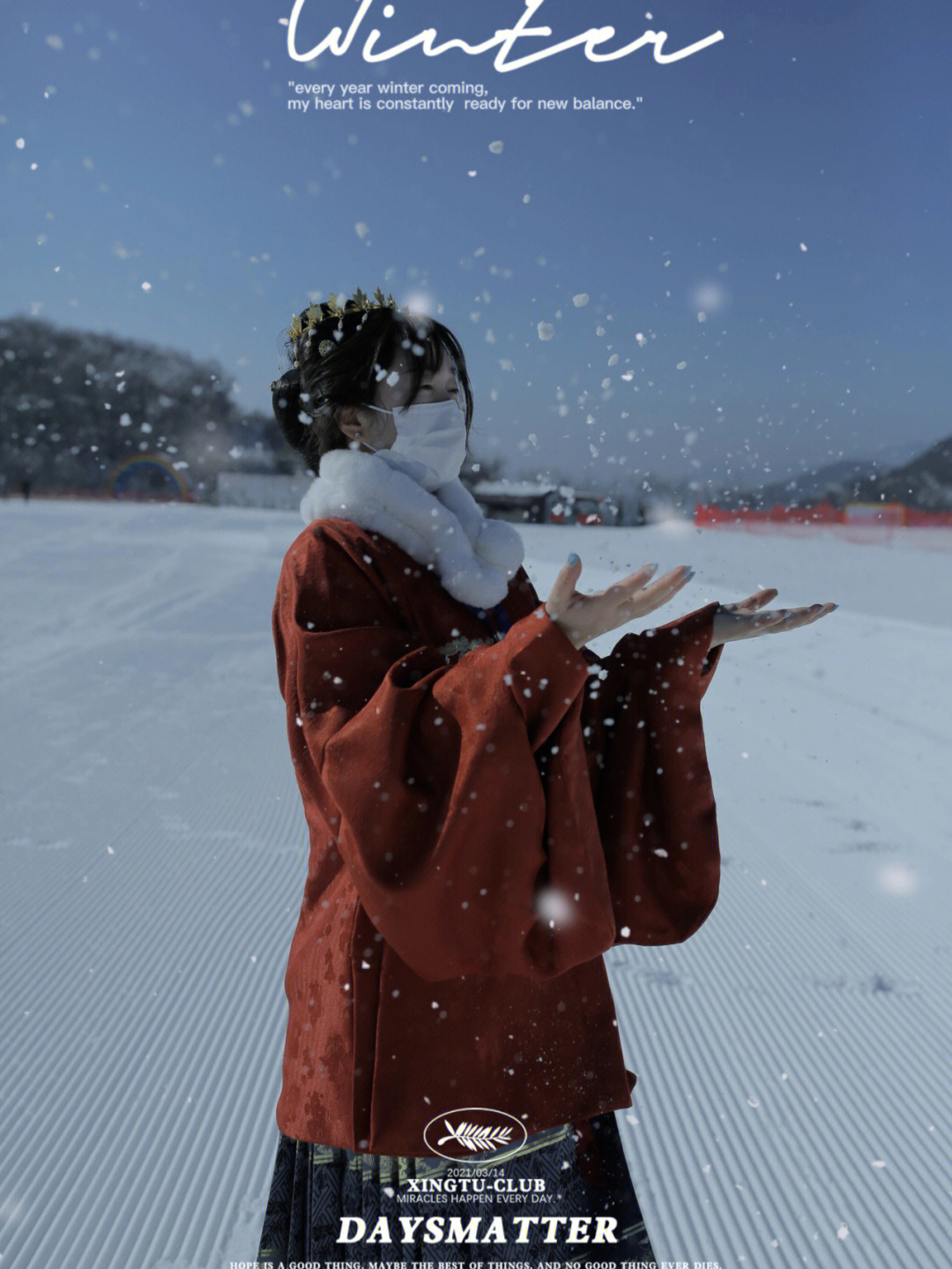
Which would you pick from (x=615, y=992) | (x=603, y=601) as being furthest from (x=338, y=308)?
(x=615, y=992)

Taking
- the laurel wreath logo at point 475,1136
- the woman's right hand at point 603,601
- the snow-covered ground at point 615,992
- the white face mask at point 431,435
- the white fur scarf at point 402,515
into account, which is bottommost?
the snow-covered ground at point 615,992

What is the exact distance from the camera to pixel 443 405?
111cm

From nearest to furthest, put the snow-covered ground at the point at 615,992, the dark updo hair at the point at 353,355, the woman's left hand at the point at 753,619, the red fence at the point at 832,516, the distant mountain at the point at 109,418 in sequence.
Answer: the woman's left hand at the point at 753,619 < the dark updo hair at the point at 353,355 < the snow-covered ground at the point at 615,992 < the red fence at the point at 832,516 < the distant mountain at the point at 109,418

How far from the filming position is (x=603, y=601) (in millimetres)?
759

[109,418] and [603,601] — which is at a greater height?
[109,418]

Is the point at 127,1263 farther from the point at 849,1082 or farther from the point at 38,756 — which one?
the point at 38,756

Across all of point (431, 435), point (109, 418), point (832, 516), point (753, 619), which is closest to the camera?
point (753, 619)

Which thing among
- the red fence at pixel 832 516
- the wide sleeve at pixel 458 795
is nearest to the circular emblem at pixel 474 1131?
the wide sleeve at pixel 458 795

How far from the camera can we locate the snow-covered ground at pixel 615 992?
1.63 m

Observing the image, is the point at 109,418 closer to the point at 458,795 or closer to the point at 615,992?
the point at 615,992

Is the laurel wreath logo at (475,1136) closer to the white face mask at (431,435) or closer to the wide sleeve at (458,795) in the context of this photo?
the wide sleeve at (458,795)

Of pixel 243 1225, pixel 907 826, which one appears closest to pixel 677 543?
pixel 907 826

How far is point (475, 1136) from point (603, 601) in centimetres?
68

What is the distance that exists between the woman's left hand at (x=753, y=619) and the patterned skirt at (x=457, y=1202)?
654mm
